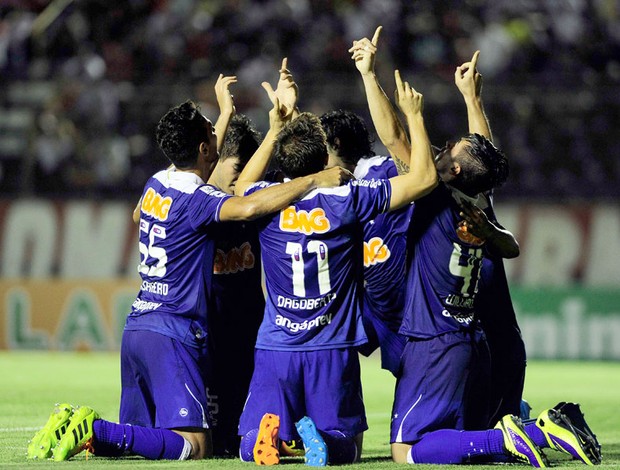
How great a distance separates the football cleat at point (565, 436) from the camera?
6836 millimetres

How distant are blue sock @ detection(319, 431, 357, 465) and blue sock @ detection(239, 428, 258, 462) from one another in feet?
1.27

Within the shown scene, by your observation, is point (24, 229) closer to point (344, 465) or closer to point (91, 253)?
point (91, 253)

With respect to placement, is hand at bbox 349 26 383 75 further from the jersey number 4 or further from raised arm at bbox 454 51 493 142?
the jersey number 4

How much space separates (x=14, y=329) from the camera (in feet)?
57.9

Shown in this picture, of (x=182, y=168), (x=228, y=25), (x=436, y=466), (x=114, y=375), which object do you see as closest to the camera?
(x=436, y=466)

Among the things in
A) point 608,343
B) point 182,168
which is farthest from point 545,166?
point 182,168

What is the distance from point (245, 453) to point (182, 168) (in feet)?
5.82

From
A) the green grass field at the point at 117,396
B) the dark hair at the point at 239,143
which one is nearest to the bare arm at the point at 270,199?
the dark hair at the point at 239,143

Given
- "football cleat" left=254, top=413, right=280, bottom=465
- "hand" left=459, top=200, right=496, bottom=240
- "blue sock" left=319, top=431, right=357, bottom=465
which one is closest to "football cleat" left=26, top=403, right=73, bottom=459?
"football cleat" left=254, top=413, right=280, bottom=465

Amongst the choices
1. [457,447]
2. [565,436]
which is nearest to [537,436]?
[565,436]

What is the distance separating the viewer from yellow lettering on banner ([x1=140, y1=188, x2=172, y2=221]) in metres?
7.44

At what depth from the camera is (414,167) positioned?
697 cm

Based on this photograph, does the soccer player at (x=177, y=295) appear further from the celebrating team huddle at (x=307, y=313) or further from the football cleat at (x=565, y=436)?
the football cleat at (x=565, y=436)

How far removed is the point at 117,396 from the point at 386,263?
4.97 metres
